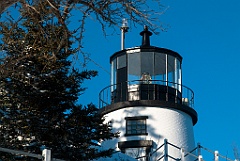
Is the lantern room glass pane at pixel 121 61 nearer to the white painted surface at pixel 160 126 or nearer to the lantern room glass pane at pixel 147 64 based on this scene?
the lantern room glass pane at pixel 147 64

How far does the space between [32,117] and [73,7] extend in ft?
20.5

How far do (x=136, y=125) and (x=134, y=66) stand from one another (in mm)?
2339

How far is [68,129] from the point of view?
43.7ft

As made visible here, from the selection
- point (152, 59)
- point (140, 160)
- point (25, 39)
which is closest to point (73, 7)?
point (25, 39)

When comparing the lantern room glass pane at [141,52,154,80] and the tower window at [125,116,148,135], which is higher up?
the lantern room glass pane at [141,52,154,80]

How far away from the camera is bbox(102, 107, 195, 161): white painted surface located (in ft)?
68.5

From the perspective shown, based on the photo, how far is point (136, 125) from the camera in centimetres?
2120

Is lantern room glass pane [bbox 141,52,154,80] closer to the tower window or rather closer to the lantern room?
the lantern room

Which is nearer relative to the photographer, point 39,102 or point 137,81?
point 39,102

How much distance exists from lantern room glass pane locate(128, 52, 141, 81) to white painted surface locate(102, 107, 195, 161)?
141cm

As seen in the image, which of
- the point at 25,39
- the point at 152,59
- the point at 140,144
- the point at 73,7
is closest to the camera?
the point at 73,7

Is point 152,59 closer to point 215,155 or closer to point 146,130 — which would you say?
point 146,130

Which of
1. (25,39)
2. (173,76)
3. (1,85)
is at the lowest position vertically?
(1,85)

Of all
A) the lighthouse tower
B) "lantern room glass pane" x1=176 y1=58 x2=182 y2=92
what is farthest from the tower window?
"lantern room glass pane" x1=176 y1=58 x2=182 y2=92
